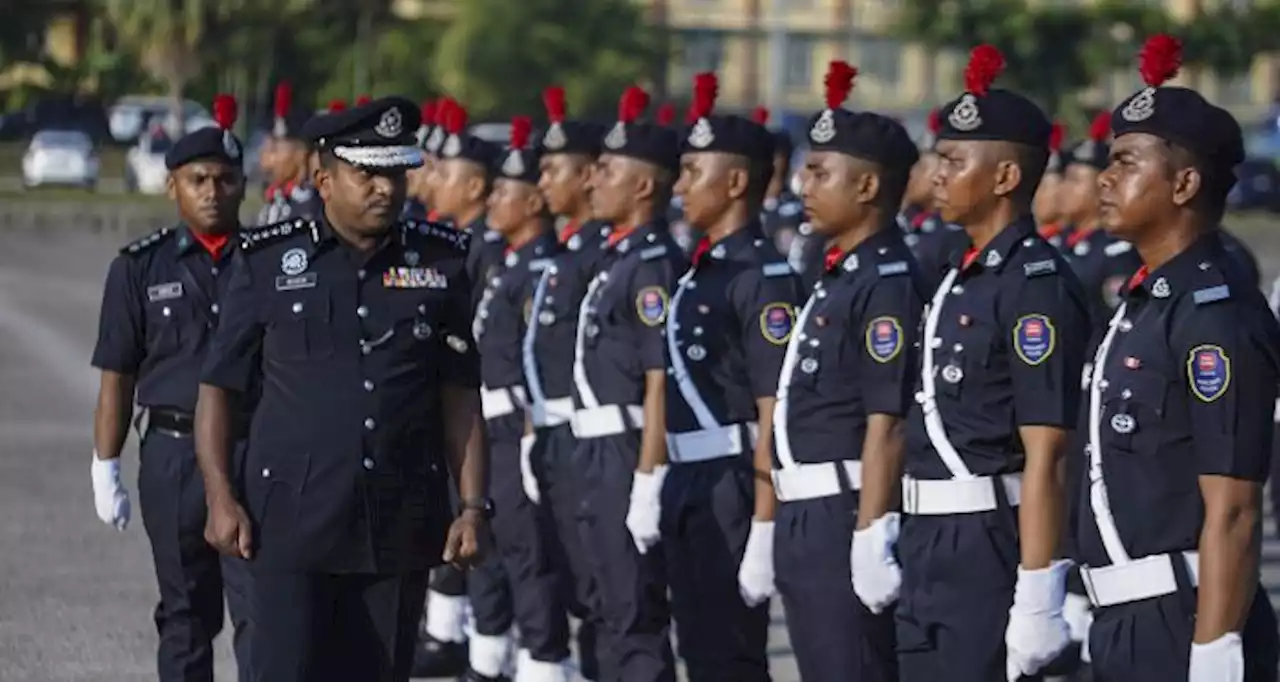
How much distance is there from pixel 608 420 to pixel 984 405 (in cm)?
289

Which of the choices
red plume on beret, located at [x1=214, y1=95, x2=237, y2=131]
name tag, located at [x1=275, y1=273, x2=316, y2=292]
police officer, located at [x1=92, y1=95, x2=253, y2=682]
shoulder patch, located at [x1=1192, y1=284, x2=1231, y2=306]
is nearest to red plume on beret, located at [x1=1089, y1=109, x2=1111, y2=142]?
red plume on beret, located at [x1=214, y1=95, x2=237, y2=131]

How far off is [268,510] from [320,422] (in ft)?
0.84

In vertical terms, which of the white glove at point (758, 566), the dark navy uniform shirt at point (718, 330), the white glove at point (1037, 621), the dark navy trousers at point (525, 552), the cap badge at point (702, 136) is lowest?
the dark navy trousers at point (525, 552)

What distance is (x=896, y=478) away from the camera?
7156mm

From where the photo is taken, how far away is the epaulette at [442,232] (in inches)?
277

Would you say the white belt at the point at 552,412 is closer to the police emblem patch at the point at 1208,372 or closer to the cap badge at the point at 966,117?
the cap badge at the point at 966,117

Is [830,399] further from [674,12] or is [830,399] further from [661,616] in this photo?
[674,12]

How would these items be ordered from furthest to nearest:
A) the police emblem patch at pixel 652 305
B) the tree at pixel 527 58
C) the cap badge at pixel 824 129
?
1. the tree at pixel 527 58
2. the police emblem patch at pixel 652 305
3. the cap badge at pixel 824 129

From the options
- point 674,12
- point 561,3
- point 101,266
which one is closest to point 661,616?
point 101,266

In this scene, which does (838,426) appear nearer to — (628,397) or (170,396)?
(628,397)

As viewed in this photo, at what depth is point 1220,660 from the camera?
5.59m

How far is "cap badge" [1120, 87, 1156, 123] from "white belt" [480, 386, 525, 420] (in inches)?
198

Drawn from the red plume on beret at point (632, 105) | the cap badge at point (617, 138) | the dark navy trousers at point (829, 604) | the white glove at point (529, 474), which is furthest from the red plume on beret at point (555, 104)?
the dark navy trousers at point (829, 604)

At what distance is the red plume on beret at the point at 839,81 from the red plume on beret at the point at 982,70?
88cm
